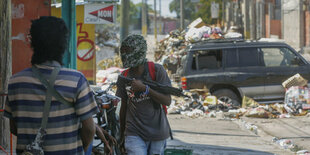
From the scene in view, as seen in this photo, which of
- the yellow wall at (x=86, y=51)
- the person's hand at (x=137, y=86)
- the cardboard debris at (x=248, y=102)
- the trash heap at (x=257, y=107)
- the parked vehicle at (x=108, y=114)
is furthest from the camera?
the yellow wall at (x=86, y=51)

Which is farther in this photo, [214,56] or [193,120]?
[214,56]

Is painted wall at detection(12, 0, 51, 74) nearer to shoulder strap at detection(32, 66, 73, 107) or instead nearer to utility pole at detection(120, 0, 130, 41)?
utility pole at detection(120, 0, 130, 41)

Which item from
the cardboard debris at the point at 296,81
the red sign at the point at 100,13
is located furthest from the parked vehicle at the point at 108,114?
the cardboard debris at the point at 296,81

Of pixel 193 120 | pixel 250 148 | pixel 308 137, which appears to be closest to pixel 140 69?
pixel 250 148

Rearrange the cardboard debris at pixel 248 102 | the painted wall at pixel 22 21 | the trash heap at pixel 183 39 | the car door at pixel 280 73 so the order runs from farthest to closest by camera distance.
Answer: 1. the trash heap at pixel 183 39
2. the car door at pixel 280 73
3. the cardboard debris at pixel 248 102
4. the painted wall at pixel 22 21

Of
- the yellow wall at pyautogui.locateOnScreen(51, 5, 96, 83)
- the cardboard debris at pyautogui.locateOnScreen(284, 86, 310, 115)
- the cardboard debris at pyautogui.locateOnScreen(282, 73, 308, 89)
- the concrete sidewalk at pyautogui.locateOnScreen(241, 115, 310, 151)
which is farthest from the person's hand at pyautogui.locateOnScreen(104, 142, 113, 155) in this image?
the yellow wall at pyautogui.locateOnScreen(51, 5, 96, 83)

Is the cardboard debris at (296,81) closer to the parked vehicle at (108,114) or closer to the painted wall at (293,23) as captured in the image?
the parked vehicle at (108,114)

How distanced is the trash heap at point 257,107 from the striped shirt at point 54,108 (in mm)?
10188

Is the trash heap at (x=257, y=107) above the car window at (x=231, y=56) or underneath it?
underneath

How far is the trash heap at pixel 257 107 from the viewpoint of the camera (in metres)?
13.1

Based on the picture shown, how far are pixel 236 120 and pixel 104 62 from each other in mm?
14567

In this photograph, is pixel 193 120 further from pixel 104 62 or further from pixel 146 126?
pixel 104 62

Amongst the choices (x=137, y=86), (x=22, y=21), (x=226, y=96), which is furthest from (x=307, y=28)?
(x=137, y=86)

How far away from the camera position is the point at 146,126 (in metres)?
4.59
